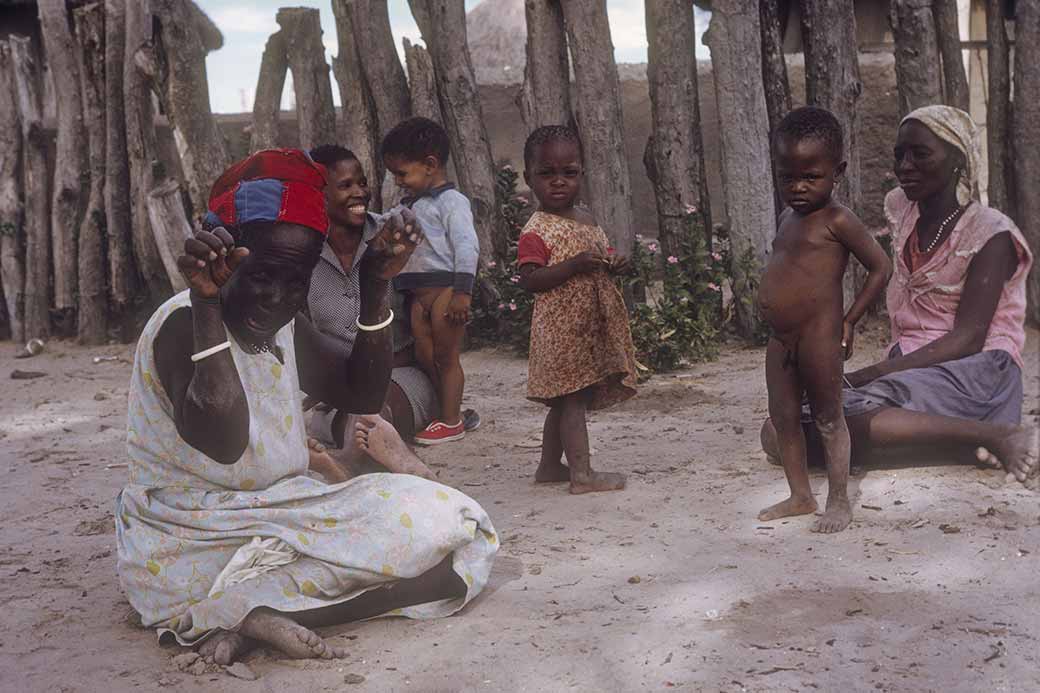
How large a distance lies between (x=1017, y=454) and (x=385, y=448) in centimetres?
224

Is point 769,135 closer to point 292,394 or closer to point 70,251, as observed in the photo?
point 292,394

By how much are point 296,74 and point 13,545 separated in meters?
4.15

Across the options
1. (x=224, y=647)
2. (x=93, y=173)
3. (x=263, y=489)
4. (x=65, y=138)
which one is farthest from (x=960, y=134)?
(x=65, y=138)

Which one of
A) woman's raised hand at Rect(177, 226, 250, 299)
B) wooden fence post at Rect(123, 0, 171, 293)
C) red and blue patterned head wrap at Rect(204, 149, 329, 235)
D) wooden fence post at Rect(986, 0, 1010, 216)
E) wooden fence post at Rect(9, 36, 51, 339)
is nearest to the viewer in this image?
woman's raised hand at Rect(177, 226, 250, 299)

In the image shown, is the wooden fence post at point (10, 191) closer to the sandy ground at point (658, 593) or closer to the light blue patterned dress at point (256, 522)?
the sandy ground at point (658, 593)

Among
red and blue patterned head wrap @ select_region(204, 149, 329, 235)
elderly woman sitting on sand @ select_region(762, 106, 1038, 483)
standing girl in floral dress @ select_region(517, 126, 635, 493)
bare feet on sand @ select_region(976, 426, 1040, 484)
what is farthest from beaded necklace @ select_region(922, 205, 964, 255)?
red and blue patterned head wrap @ select_region(204, 149, 329, 235)

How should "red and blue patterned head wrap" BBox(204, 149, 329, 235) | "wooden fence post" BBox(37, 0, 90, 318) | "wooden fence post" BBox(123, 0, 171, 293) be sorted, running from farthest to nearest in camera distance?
"wooden fence post" BBox(37, 0, 90, 318)
"wooden fence post" BBox(123, 0, 171, 293)
"red and blue patterned head wrap" BBox(204, 149, 329, 235)

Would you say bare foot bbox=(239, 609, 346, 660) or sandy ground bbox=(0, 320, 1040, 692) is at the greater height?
bare foot bbox=(239, 609, 346, 660)

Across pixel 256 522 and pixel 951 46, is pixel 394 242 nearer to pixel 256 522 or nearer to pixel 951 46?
pixel 256 522

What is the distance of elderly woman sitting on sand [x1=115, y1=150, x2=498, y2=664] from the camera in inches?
110

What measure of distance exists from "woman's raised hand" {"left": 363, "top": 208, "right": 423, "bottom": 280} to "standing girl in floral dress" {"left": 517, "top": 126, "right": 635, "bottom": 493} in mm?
1291

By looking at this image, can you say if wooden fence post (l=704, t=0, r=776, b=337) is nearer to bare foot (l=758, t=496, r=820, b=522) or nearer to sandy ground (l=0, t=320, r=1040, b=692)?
sandy ground (l=0, t=320, r=1040, b=692)

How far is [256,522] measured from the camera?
2975 millimetres

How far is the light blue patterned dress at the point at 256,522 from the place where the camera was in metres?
2.94
